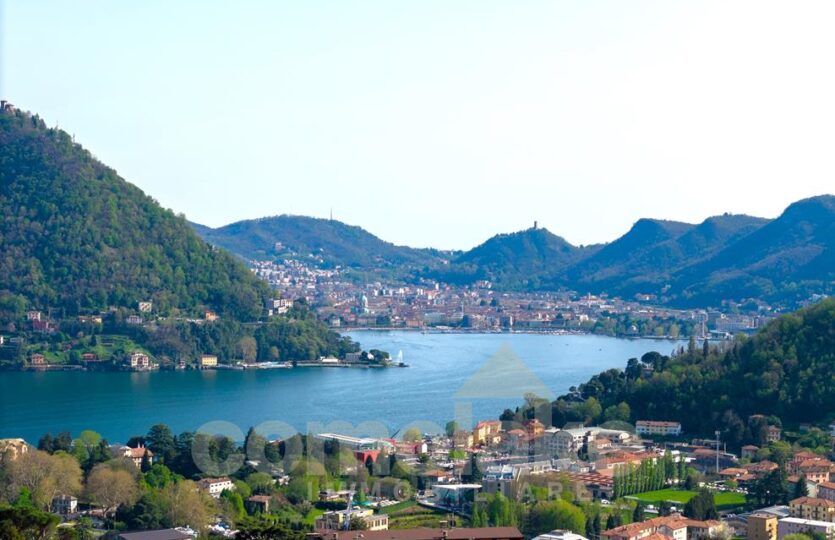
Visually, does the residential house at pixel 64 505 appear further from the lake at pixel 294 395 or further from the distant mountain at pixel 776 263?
the distant mountain at pixel 776 263

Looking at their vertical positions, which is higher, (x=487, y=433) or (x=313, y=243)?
(x=313, y=243)

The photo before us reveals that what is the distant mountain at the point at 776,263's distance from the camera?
4184 cm

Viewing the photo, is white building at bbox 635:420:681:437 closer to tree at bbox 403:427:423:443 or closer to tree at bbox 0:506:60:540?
tree at bbox 403:427:423:443

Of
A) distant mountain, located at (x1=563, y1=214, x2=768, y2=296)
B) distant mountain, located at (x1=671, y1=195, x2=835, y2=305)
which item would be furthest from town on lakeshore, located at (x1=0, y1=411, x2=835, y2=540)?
distant mountain, located at (x1=563, y1=214, x2=768, y2=296)

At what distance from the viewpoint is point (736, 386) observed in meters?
15.2

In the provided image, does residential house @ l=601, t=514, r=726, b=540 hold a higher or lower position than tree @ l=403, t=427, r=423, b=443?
lower

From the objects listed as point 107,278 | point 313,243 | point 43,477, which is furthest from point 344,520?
point 313,243

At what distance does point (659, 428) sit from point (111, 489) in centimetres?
647

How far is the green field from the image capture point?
1109cm

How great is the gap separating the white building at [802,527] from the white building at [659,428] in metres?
4.60

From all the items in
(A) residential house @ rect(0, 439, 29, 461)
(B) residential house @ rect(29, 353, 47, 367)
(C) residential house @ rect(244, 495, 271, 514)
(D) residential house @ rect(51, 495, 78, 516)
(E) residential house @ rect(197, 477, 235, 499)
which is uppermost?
(B) residential house @ rect(29, 353, 47, 367)

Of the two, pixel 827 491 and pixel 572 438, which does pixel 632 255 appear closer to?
pixel 572 438

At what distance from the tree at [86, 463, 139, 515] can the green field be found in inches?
157

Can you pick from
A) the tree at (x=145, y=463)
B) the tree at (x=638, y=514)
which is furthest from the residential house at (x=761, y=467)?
the tree at (x=145, y=463)
